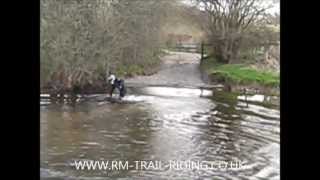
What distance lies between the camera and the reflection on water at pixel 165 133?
136cm

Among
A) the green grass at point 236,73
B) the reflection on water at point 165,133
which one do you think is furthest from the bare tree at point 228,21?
the reflection on water at point 165,133

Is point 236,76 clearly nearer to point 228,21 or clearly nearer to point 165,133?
point 228,21

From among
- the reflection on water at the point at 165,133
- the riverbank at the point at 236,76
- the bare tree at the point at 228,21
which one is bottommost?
the reflection on water at the point at 165,133

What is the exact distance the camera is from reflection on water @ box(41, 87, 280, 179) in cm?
136

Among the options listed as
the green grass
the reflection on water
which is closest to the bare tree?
the green grass

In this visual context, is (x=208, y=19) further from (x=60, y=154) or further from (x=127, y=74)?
(x=60, y=154)

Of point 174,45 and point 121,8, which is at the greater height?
point 121,8

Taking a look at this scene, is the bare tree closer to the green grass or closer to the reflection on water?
the green grass

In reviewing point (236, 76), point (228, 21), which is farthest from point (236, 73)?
point (228, 21)

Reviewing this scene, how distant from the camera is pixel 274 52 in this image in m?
1.37

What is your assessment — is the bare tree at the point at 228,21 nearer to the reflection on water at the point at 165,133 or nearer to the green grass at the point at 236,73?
the green grass at the point at 236,73

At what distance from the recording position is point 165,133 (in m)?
1.38
